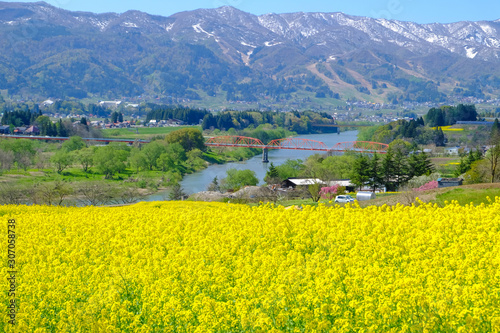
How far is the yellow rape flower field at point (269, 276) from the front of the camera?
888cm

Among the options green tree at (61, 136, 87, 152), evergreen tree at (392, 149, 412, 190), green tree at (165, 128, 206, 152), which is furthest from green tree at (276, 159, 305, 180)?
green tree at (61, 136, 87, 152)

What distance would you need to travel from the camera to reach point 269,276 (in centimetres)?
1059

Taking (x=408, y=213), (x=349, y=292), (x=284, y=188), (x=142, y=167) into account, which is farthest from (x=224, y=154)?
(x=349, y=292)

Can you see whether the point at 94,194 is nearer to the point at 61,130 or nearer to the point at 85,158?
the point at 85,158

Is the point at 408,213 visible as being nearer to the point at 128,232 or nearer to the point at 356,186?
the point at 128,232

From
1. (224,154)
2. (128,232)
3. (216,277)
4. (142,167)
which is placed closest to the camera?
(216,277)

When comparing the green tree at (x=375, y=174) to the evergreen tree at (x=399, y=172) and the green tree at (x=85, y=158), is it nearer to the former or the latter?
the evergreen tree at (x=399, y=172)

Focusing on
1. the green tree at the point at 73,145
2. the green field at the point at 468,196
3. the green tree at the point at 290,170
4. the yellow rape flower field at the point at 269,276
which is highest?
the yellow rape flower field at the point at 269,276

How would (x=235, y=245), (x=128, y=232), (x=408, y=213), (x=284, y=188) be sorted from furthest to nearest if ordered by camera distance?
(x=284, y=188), (x=408, y=213), (x=128, y=232), (x=235, y=245)

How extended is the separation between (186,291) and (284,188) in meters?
46.6

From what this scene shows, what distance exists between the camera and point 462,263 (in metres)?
10.8

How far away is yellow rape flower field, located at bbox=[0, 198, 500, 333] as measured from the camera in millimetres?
8883

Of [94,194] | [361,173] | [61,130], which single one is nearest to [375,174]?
[361,173]

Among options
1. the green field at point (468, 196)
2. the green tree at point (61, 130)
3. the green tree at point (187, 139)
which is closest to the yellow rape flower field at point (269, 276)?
the green field at point (468, 196)
